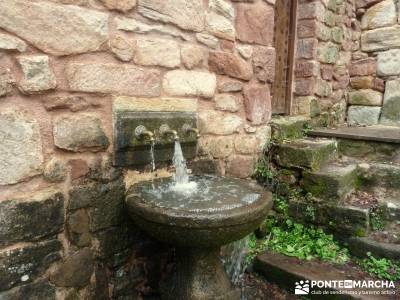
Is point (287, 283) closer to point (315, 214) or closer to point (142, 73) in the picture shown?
point (315, 214)

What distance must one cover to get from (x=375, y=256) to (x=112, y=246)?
183cm

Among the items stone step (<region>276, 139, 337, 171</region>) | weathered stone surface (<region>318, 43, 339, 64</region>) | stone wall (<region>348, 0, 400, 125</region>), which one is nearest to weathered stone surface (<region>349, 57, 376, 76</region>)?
stone wall (<region>348, 0, 400, 125</region>)

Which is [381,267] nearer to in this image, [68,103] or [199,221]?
[199,221]

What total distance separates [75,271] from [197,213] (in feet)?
2.34

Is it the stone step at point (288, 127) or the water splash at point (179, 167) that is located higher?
the stone step at point (288, 127)

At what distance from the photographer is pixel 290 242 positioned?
259 centimetres

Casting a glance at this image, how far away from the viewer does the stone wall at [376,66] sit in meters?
4.31

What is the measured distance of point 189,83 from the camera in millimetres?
2109

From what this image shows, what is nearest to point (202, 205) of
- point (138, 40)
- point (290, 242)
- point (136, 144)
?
point (136, 144)

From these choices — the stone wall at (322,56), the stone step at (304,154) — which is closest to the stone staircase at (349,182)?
the stone step at (304,154)

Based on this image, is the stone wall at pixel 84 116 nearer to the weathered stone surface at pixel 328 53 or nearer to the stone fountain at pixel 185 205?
the stone fountain at pixel 185 205

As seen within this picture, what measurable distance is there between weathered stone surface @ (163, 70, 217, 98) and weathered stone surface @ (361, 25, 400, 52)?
10.8 feet

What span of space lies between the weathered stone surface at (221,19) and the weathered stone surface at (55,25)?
2.68 feet

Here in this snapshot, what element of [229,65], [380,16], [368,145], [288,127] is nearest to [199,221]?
[229,65]
